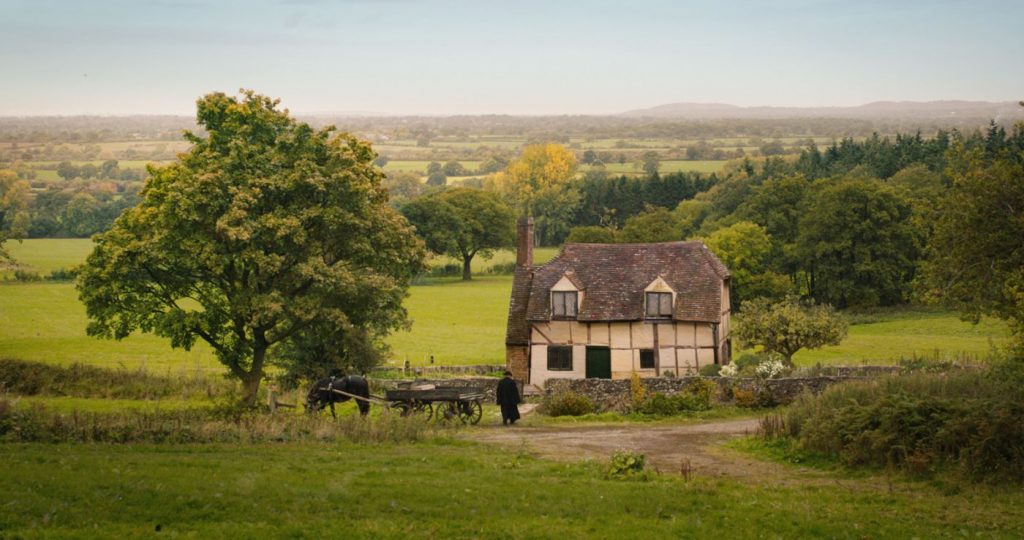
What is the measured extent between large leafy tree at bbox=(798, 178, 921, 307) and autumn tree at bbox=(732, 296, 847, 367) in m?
37.3

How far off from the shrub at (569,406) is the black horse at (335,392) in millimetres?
6163

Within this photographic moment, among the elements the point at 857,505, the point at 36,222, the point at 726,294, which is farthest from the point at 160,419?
the point at 36,222

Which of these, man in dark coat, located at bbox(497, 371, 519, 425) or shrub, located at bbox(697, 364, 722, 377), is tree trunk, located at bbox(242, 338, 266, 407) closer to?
man in dark coat, located at bbox(497, 371, 519, 425)

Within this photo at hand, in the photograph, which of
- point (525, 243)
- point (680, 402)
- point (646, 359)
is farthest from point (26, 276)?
point (680, 402)

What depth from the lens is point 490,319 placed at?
82938mm

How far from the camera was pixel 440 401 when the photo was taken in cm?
3061

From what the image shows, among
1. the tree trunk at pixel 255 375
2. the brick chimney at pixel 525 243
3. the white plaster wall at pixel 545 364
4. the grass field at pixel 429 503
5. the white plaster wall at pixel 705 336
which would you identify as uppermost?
the brick chimney at pixel 525 243

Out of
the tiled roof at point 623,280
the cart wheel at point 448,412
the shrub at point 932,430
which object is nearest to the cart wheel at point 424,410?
the cart wheel at point 448,412

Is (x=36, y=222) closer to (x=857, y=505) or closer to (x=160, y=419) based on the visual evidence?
(x=160, y=419)

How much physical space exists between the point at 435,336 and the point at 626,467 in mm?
53662

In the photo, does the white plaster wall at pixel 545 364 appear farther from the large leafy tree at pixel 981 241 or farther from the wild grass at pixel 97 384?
the large leafy tree at pixel 981 241

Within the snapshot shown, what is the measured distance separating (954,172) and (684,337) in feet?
62.1

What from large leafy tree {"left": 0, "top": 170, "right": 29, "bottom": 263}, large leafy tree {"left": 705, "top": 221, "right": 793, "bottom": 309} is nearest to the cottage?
large leafy tree {"left": 705, "top": 221, "right": 793, "bottom": 309}

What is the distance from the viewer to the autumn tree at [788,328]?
4462 centimetres
